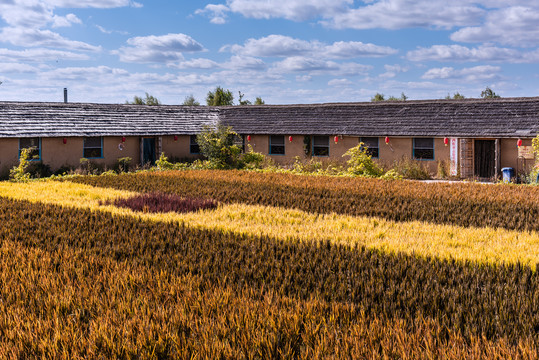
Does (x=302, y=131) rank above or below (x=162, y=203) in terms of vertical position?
above

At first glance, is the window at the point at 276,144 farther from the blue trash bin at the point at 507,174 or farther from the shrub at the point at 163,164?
the blue trash bin at the point at 507,174

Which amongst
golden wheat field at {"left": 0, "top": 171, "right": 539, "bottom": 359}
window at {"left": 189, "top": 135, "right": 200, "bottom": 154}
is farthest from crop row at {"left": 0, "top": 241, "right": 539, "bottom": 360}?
→ window at {"left": 189, "top": 135, "right": 200, "bottom": 154}

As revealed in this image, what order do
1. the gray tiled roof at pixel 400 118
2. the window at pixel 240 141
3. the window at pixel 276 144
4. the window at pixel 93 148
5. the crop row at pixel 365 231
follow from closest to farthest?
the crop row at pixel 365 231 < the gray tiled roof at pixel 400 118 < the window at pixel 93 148 < the window at pixel 276 144 < the window at pixel 240 141

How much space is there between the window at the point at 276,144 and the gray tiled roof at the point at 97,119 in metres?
4.71

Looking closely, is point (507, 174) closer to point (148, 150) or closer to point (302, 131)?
point (302, 131)

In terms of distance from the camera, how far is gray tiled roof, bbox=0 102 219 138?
92.4ft

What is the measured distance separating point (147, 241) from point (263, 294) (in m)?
3.56

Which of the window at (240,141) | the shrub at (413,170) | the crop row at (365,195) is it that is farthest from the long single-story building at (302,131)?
the crop row at (365,195)

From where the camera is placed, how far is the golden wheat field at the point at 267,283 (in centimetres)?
487

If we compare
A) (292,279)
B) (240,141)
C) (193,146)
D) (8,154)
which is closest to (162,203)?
(292,279)

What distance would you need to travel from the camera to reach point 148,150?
113ft

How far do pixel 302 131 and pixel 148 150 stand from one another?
10.3m

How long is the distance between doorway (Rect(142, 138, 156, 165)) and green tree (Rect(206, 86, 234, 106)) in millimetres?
30641

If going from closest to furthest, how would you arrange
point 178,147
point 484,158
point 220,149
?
point 484,158, point 220,149, point 178,147
